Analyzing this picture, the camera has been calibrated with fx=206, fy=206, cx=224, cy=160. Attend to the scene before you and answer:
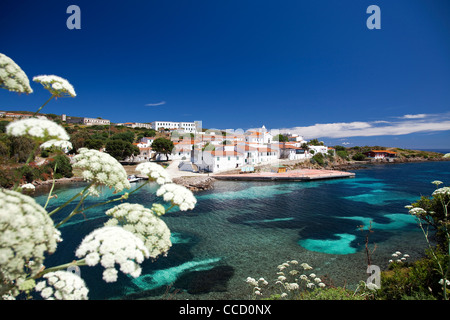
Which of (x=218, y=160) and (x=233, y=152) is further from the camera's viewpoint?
(x=233, y=152)

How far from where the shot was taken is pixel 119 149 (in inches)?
2031

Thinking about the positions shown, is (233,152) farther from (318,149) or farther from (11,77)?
Answer: (11,77)

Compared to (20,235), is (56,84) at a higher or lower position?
higher

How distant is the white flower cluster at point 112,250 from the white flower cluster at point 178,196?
76cm

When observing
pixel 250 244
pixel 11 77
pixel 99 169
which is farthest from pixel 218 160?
pixel 11 77

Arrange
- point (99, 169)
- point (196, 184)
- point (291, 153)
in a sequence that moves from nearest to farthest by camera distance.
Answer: point (99, 169) → point (196, 184) → point (291, 153)

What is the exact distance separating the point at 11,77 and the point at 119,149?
180 ft

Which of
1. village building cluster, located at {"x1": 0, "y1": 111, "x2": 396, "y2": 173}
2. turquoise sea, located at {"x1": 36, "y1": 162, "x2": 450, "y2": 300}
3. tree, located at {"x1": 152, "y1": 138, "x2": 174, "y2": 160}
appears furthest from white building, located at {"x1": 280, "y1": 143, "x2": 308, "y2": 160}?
turquoise sea, located at {"x1": 36, "y1": 162, "x2": 450, "y2": 300}

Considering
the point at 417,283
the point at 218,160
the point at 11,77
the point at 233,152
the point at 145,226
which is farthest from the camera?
the point at 233,152

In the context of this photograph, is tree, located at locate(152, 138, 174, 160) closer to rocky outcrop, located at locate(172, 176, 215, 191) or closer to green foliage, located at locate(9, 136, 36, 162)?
rocky outcrop, located at locate(172, 176, 215, 191)

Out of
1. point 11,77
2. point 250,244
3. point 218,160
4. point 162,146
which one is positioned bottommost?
point 250,244

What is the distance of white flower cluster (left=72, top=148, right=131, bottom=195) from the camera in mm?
2846
